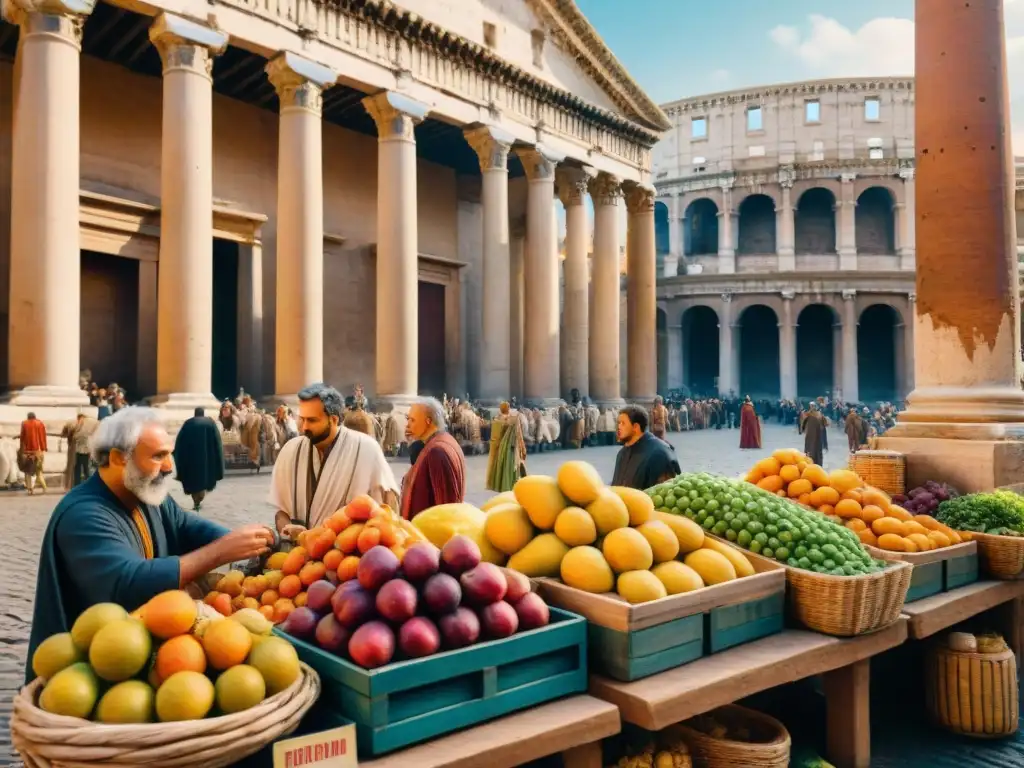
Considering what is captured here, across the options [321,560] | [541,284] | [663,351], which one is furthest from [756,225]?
[321,560]

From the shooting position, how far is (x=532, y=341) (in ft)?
81.8

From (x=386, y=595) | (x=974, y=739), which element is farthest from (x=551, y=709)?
(x=974, y=739)

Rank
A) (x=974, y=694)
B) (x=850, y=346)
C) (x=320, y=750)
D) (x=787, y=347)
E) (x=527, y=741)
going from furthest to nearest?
(x=787, y=347), (x=850, y=346), (x=974, y=694), (x=527, y=741), (x=320, y=750)

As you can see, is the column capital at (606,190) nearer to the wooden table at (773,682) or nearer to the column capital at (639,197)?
the column capital at (639,197)

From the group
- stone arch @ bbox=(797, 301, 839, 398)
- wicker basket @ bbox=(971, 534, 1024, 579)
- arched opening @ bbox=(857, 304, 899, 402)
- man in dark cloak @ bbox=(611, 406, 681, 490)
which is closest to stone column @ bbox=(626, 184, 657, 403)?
stone arch @ bbox=(797, 301, 839, 398)

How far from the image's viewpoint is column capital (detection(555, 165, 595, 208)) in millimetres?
26781

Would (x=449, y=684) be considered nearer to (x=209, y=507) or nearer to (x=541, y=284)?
(x=209, y=507)

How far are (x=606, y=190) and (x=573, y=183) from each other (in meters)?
1.51

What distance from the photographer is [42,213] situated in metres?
13.8

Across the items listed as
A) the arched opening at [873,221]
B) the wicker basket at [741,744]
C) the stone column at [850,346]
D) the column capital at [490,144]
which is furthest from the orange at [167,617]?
the arched opening at [873,221]

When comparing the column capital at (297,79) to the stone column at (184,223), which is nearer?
the stone column at (184,223)

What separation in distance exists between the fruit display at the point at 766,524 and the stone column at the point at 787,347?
41.5 metres

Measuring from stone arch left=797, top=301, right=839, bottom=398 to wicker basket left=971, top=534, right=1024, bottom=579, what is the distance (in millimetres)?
44666

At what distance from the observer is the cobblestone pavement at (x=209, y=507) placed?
5199 mm
